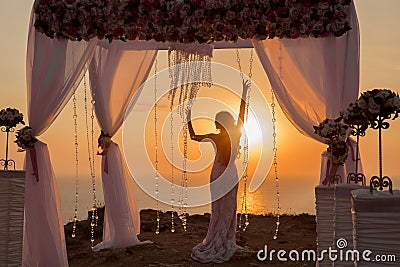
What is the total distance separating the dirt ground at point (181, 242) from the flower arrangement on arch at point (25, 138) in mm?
1671

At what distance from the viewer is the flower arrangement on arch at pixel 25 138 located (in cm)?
540

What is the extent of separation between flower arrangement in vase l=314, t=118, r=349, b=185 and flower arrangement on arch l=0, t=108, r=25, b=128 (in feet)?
8.74

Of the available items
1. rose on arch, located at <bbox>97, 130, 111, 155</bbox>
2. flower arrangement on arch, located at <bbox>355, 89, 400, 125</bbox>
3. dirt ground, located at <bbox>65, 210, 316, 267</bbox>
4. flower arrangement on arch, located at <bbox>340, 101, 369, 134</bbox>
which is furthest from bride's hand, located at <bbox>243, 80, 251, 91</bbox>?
flower arrangement on arch, located at <bbox>355, 89, 400, 125</bbox>

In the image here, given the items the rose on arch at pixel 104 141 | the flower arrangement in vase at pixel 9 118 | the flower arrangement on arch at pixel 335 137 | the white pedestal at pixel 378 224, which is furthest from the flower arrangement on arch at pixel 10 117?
the white pedestal at pixel 378 224

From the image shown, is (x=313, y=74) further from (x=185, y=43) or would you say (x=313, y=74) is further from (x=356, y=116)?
(x=356, y=116)

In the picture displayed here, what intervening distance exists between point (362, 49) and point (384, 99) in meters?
2.47

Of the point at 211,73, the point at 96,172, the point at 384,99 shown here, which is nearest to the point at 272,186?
the point at 211,73

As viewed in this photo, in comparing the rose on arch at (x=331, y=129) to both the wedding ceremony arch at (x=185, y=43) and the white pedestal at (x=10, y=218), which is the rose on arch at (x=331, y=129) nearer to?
the wedding ceremony arch at (x=185, y=43)

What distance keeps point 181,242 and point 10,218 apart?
140 inches

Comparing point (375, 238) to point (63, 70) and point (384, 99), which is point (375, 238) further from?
Result: point (63, 70)

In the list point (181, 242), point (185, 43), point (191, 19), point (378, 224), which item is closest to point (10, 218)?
point (185, 43)

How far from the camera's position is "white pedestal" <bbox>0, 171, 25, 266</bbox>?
4.54m

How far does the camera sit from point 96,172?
6.95 metres

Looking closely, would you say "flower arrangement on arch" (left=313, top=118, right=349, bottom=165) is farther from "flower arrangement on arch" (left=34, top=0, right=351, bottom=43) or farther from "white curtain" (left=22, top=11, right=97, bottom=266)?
"white curtain" (left=22, top=11, right=97, bottom=266)
